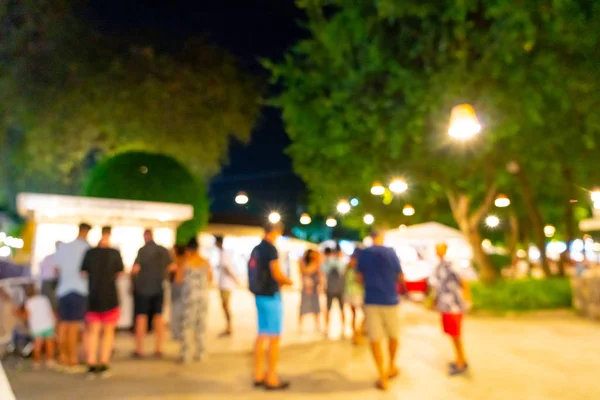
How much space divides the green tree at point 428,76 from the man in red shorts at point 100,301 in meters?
6.22

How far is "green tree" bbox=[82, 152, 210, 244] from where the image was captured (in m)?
14.1

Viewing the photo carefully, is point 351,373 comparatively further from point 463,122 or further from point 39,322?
point 39,322

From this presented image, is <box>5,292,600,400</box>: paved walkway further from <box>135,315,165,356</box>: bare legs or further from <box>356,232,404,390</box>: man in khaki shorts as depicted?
<box>356,232,404,390</box>: man in khaki shorts

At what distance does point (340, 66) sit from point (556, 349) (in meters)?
6.84

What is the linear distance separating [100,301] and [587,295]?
10.4 meters

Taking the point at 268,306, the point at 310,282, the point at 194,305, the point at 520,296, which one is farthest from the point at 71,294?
the point at 520,296

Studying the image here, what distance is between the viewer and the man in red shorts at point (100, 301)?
6.36 meters

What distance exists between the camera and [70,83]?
647 inches

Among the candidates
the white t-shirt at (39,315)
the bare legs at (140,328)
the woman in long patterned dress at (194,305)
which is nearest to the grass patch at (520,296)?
the woman in long patterned dress at (194,305)

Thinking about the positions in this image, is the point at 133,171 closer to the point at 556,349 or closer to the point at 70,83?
the point at 70,83

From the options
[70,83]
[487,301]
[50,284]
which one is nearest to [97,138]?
[70,83]

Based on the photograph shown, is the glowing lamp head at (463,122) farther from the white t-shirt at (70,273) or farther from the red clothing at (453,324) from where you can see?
the white t-shirt at (70,273)

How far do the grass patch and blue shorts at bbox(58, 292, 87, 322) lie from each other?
9350 mm

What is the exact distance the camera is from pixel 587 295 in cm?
1191
